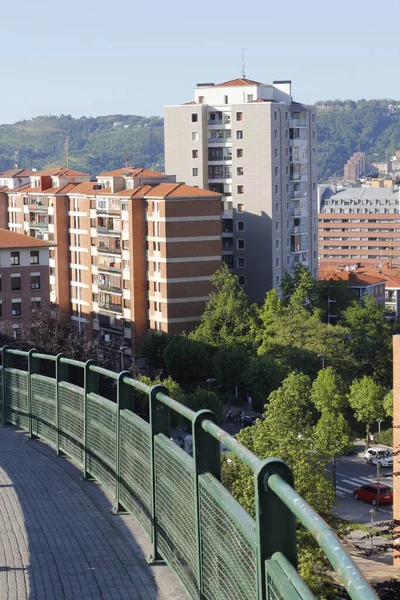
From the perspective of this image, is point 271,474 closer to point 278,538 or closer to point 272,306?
point 278,538

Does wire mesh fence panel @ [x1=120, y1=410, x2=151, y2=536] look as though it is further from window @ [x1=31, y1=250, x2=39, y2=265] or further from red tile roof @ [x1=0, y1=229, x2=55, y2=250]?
window @ [x1=31, y1=250, x2=39, y2=265]

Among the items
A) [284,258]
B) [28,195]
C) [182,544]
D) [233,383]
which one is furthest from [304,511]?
[28,195]

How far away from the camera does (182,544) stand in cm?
708

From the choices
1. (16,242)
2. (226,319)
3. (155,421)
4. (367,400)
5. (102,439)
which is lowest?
(367,400)

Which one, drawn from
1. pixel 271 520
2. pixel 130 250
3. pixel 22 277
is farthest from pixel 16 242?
pixel 271 520

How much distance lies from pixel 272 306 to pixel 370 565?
115ft

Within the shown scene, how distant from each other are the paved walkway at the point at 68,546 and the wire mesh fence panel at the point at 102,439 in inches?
6.3

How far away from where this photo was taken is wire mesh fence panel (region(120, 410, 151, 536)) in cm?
823

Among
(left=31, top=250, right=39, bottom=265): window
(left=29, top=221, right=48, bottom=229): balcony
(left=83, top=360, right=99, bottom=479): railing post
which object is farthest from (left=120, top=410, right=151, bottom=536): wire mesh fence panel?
(left=29, top=221, right=48, bottom=229): balcony

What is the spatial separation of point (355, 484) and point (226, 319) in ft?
63.4

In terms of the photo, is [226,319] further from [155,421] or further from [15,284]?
[155,421]

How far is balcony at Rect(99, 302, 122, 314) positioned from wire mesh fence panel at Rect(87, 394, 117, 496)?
65.2 meters

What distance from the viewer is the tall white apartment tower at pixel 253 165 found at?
262 ft

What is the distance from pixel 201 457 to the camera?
21.0 feet
